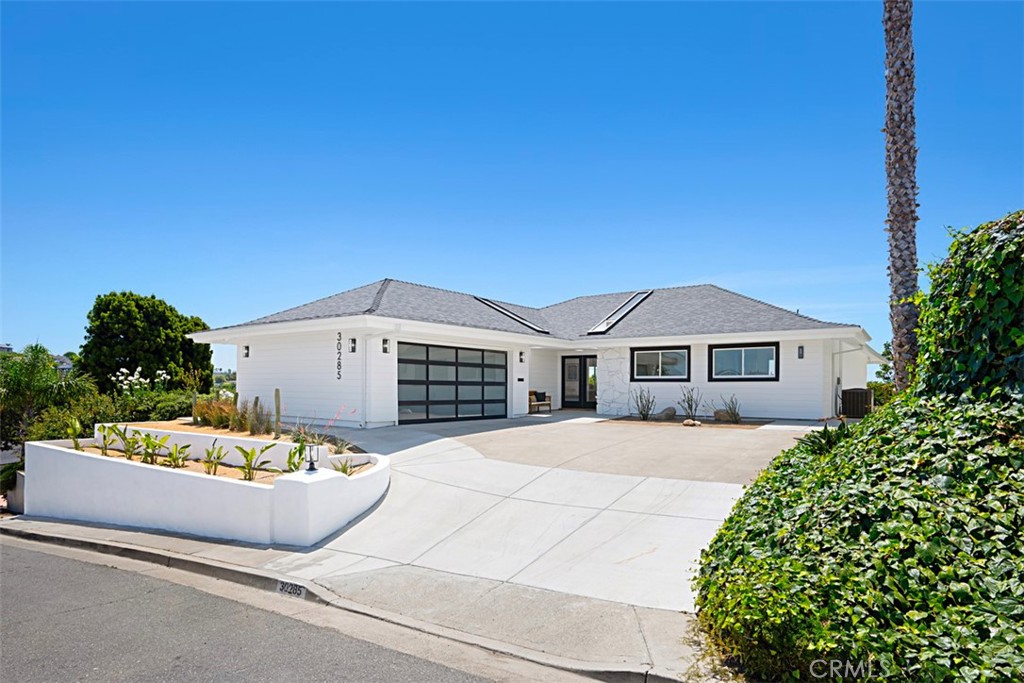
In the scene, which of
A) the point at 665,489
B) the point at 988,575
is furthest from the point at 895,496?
the point at 665,489

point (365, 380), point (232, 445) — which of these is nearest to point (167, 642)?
point (232, 445)

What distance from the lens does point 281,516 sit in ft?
23.7

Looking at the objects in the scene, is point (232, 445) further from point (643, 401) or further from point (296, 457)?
point (643, 401)

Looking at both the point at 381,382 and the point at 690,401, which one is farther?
the point at 690,401

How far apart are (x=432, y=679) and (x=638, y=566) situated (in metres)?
2.63

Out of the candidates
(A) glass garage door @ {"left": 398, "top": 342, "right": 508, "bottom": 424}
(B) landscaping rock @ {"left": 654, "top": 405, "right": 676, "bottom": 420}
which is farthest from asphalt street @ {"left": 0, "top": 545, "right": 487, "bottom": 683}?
(B) landscaping rock @ {"left": 654, "top": 405, "right": 676, "bottom": 420}

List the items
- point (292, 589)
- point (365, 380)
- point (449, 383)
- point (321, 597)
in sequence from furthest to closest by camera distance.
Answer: point (449, 383) → point (365, 380) → point (292, 589) → point (321, 597)

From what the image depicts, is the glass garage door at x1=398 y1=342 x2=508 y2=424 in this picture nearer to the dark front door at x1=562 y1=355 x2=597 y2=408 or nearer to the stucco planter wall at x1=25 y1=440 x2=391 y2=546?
the dark front door at x1=562 y1=355 x2=597 y2=408

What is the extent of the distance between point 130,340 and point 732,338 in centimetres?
2595

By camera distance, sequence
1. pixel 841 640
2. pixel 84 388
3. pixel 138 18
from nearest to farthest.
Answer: pixel 841 640 → pixel 138 18 → pixel 84 388

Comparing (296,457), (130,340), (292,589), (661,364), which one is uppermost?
(130,340)

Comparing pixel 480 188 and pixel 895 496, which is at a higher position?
pixel 480 188

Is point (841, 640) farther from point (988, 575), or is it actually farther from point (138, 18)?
point (138, 18)

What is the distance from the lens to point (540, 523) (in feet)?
23.7
